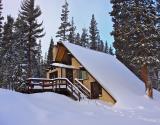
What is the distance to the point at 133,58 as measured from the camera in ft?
117

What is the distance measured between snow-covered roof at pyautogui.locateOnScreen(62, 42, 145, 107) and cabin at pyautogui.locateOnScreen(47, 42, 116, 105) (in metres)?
0.48

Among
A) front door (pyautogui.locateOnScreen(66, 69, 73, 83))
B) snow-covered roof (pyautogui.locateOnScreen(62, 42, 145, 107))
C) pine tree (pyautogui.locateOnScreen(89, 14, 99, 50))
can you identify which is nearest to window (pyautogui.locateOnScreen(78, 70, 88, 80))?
snow-covered roof (pyautogui.locateOnScreen(62, 42, 145, 107))

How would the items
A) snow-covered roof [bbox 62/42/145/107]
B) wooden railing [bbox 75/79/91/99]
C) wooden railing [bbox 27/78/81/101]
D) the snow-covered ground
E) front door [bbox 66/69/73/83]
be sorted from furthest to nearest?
front door [bbox 66/69/73/83]
wooden railing [bbox 75/79/91/99]
snow-covered roof [bbox 62/42/145/107]
wooden railing [bbox 27/78/81/101]
the snow-covered ground

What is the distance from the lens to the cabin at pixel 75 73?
3347 centimetres

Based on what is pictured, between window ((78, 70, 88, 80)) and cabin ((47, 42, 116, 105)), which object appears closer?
cabin ((47, 42, 116, 105))

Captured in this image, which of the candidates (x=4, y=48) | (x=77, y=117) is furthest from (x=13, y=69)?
(x=77, y=117)

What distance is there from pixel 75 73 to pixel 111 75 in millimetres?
4347

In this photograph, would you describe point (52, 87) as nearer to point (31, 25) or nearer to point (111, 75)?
point (111, 75)

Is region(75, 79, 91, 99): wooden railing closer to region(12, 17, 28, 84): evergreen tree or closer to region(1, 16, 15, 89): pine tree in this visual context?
region(12, 17, 28, 84): evergreen tree

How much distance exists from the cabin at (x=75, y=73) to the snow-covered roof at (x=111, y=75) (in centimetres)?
48

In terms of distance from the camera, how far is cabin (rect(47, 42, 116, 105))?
33.5 m

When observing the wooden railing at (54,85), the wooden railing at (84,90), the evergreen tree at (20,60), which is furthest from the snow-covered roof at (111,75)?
the evergreen tree at (20,60)

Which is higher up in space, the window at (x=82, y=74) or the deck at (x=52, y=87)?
the window at (x=82, y=74)

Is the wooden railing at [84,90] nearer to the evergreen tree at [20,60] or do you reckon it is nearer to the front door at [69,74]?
the front door at [69,74]
